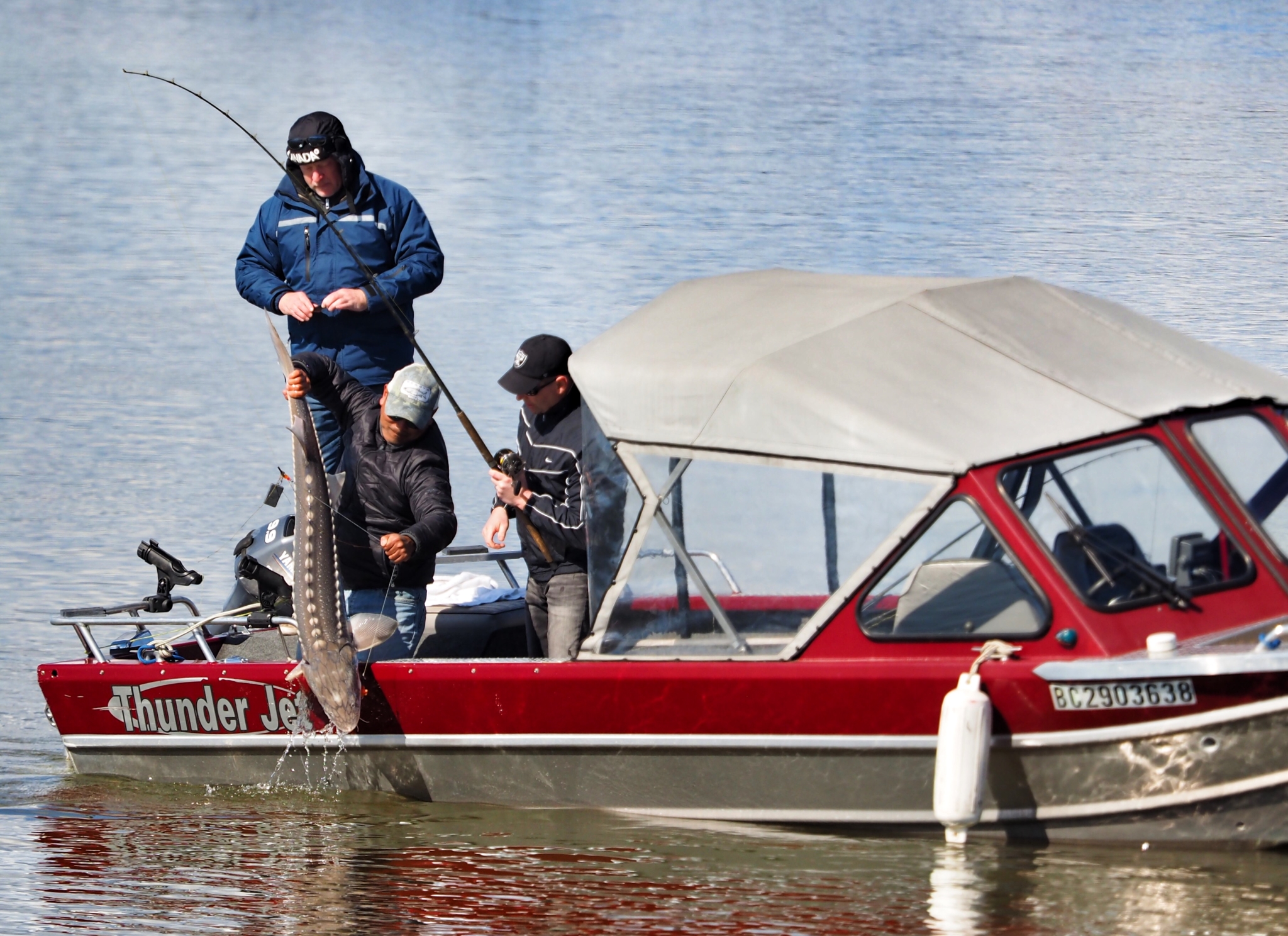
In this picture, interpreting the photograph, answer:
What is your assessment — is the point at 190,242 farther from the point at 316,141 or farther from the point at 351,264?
the point at 316,141

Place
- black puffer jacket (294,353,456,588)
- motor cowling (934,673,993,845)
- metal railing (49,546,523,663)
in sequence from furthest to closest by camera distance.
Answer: metal railing (49,546,523,663) < black puffer jacket (294,353,456,588) < motor cowling (934,673,993,845)

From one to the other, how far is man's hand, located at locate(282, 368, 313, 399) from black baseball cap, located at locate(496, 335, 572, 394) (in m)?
0.81

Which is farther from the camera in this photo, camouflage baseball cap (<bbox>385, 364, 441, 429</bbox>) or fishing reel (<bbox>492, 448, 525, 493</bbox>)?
camouflage baseball cap (<bbox>385, 364, 441, 429</bbox>)

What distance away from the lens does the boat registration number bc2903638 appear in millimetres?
6523

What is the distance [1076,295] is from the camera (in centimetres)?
778

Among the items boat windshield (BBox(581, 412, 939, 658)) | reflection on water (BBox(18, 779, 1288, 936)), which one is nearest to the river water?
reflection on water (BBox(18, 779, 1288, 936))

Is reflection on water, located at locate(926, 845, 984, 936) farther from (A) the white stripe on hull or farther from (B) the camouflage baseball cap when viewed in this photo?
(B) the camouflage baseball cap

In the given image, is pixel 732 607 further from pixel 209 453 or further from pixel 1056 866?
pixel 209 453

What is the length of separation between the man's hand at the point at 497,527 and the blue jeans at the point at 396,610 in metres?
0.60

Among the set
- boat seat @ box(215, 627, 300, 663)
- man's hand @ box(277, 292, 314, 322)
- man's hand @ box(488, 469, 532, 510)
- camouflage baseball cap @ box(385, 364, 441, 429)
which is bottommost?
boat seat @ box(215, 627, 300, 663)

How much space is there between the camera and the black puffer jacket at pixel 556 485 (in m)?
7.53

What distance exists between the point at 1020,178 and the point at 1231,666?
15.2 m

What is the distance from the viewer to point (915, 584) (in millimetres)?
6930

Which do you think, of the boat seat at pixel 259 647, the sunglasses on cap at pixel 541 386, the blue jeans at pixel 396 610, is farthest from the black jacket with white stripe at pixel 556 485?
the boat seat at pixel 259 647
